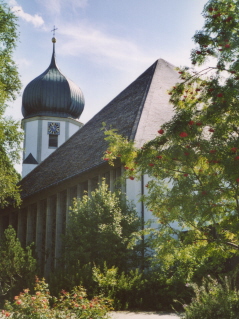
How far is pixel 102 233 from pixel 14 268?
335cm

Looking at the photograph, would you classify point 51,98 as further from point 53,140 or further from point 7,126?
point 7,126

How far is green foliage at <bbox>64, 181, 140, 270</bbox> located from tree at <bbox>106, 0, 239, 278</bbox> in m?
5.20

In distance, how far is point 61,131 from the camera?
40000 millimetres

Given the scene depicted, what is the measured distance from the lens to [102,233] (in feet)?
48.2

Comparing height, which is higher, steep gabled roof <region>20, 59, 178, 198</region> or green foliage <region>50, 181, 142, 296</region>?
steep gabled roof <region>20, 59, 178, 198</region>

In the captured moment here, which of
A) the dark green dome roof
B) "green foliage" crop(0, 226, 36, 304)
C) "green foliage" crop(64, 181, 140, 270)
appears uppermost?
the dark green dome roof

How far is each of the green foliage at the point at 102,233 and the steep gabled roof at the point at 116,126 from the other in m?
3.15

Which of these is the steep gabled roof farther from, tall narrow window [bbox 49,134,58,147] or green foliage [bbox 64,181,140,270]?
tall narrow window [bbox 49,134,58,147]

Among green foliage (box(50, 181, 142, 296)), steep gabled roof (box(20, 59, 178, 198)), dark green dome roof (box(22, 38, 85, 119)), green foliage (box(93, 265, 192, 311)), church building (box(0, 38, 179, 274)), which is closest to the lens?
green foliage (box(93, 265, 192, 311))

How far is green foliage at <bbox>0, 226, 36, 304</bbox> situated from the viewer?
15.5 meters

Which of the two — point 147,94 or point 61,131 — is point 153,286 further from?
point 61,131

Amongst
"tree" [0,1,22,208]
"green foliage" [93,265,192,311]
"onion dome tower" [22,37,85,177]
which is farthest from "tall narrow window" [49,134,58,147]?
"green foliage" [93,265,192,311]

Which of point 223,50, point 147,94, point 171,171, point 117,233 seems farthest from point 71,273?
point 147,94

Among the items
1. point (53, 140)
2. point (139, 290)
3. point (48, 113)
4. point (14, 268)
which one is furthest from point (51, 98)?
point (139, 290)
